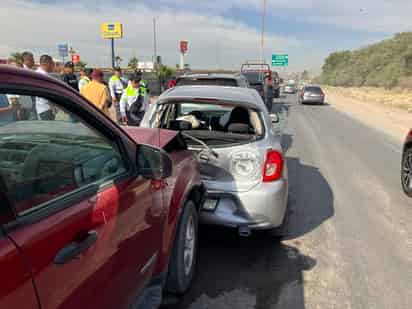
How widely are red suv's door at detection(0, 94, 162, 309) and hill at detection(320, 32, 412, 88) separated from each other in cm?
5315

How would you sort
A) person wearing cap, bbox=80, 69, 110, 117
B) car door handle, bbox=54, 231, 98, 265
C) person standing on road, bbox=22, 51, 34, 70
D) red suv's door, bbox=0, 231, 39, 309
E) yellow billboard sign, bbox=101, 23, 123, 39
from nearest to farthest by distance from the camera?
red suv's door, bbox=0, 231, 39, 309, car door handle, bbox=54, 231, 98, 265, person standing on road, bbox=22, 51, 34, 70, person wearing cap, bbox=80, 69, 110, 117, yellow billboard sign, bbox=101, 23, 123, 39

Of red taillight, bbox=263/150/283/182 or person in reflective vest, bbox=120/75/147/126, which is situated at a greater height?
person in reflective vest, bbox=120/75/147/126

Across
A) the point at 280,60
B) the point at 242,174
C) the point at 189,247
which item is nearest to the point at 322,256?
the point at 242,174

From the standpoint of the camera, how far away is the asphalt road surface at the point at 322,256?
2.96m

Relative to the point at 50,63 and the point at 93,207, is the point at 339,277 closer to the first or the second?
the point at 93,207

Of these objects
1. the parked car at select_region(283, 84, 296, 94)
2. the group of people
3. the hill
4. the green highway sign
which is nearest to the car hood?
the group of people

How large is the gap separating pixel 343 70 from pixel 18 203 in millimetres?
95954

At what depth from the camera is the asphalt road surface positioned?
9.71 ft

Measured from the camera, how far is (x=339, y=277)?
130 inches

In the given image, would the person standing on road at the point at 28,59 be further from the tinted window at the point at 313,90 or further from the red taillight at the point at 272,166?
the tinted window at the point at 313,90

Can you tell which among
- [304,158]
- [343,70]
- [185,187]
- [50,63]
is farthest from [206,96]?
[343,70]

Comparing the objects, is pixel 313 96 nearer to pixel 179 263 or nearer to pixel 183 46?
pixel 179 263

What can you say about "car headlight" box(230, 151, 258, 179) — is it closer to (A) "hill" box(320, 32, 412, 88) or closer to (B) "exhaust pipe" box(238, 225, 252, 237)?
(B) "exhaust pipe" box(238, 225, 252, 237)

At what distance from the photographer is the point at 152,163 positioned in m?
2.16
